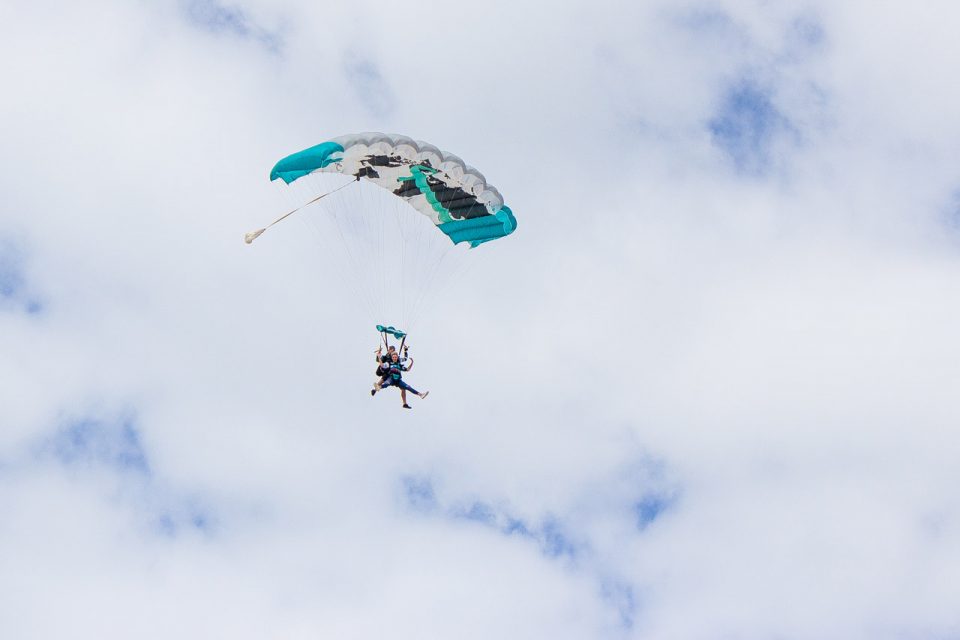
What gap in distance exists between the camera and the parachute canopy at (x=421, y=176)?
40.4 meters

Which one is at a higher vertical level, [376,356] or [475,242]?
[475,242]

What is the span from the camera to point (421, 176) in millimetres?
43094

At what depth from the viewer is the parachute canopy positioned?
40.4 metres

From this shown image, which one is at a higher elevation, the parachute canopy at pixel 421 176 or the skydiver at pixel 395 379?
the parachute canopy at pixel 421 176

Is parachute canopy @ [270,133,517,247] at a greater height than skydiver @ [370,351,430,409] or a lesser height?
greater

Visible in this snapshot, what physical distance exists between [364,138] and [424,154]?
177 centimetres

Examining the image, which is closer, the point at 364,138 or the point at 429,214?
the point at 364,138

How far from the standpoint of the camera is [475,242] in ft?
149

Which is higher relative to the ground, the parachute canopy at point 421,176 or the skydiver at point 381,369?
the parachute canopy at point 421,176

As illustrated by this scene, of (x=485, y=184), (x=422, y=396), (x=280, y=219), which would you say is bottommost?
(x=422, y=396)

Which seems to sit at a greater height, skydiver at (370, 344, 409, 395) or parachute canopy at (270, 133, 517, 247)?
parachute canopy at (270, 133, 517, 247)

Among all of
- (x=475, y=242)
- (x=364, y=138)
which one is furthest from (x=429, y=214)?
(x=364, y=138)

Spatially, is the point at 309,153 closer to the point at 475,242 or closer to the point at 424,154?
the point at 424,154

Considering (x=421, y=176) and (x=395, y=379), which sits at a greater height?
(x=421, y=176)
